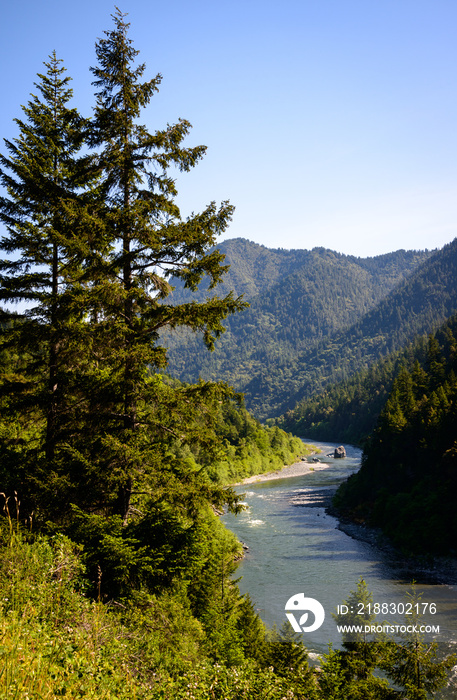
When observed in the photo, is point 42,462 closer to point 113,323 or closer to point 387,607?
point 113,323

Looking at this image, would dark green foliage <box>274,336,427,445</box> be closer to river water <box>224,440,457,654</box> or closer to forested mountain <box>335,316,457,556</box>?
forested mountain <box>335,316,457,556</box>

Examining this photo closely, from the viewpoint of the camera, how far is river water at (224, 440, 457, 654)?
1023 inches

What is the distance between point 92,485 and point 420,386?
63.9 meters

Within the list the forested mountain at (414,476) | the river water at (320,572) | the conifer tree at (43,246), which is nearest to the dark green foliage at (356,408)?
the forested mountain at (414,476)

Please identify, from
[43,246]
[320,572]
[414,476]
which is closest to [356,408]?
[414,476]

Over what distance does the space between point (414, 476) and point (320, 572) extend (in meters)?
22.0

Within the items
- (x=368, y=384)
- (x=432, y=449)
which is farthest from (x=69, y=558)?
(x=368, y=384)

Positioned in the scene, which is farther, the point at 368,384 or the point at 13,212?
the point at 368,384

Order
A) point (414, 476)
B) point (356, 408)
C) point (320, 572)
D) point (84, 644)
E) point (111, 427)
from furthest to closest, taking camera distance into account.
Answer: point (356, 408) < point (414, 476) < point (320, 572) < point (111, 427) < point (84, 644)

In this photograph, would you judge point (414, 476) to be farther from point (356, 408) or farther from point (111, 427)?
point (356, 408)

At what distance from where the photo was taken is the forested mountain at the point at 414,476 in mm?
40375

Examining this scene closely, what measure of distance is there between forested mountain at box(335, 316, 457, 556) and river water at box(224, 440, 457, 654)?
3.70 metres

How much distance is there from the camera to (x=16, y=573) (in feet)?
22.0

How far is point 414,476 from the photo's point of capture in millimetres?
49719
